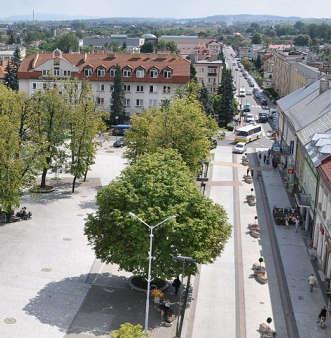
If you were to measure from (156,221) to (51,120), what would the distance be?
28.1 metres

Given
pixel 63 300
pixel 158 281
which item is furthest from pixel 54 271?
pixel 158 281

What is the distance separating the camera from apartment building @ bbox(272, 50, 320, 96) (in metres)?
95.9

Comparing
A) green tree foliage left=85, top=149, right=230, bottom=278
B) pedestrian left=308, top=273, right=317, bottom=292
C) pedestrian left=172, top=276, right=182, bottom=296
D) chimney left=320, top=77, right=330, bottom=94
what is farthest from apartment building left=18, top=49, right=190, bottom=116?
pedestrian left=172, top=276, right=182, bottom=296

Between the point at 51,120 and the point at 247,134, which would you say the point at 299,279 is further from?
the point at 247,134

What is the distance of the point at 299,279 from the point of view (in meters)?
41.8

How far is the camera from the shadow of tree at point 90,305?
34000mm

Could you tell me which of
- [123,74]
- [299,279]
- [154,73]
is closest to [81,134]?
[299,279]

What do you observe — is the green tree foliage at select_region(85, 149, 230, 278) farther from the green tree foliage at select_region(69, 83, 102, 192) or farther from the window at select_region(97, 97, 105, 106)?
the window at select_region(97, 97, 105, 106)

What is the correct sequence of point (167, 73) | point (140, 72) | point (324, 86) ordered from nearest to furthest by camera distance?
point (324, 86)
point (167, 73)
point (140, 72)

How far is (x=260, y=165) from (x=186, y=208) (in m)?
43.4

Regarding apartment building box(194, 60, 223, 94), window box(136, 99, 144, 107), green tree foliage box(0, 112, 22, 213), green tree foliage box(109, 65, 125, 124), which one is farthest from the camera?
apartment building box(194, 60, 223, 94)

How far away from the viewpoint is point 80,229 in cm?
4981

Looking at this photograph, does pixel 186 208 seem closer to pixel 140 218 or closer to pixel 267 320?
pixel 140 218

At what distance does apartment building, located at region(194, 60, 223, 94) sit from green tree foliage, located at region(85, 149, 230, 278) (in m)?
95.6
